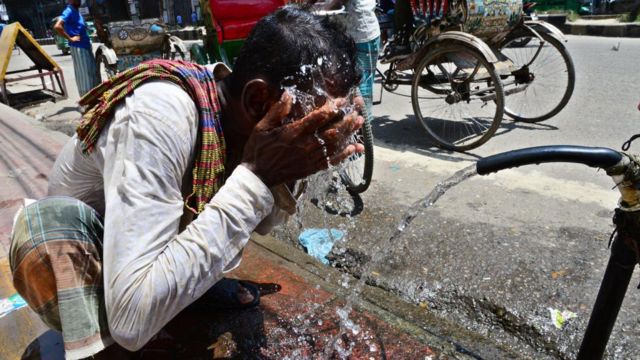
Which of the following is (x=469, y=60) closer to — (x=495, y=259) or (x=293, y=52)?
(x=495, y=259)

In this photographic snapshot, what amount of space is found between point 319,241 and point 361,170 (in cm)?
77

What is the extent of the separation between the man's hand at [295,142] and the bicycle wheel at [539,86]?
11.1 feet

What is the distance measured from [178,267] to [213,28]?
3923 mm

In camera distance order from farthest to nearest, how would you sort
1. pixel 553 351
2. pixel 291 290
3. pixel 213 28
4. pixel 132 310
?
pixel 213 28 < pixel 291 290 < pixel 553 351 < pixel 132 310

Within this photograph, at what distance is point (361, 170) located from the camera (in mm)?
3330

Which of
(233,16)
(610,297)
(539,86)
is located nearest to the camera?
(610,297)

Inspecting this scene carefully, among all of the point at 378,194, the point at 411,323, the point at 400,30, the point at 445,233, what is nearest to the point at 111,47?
the point at 400,30

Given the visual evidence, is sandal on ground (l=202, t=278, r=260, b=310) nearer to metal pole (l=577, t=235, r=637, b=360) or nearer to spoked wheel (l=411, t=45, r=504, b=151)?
metal pole (l=577, t=235, r=637, b=360)

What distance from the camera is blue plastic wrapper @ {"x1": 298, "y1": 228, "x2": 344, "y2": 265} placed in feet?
8.63

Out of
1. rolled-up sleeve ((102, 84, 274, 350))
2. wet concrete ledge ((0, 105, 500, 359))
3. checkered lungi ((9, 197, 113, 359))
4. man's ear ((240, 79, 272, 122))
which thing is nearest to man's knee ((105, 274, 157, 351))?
rolled-up sleeve ((102, 84, 274, 350))

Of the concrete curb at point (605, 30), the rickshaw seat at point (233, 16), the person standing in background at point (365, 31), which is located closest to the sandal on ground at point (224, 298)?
the person standing in background at point (365, 31)

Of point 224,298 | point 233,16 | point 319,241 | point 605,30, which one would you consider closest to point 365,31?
point 233,16

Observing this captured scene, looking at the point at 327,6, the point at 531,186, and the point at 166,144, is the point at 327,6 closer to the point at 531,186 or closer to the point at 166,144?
the point at 531,186

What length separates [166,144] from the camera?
1.13 m
